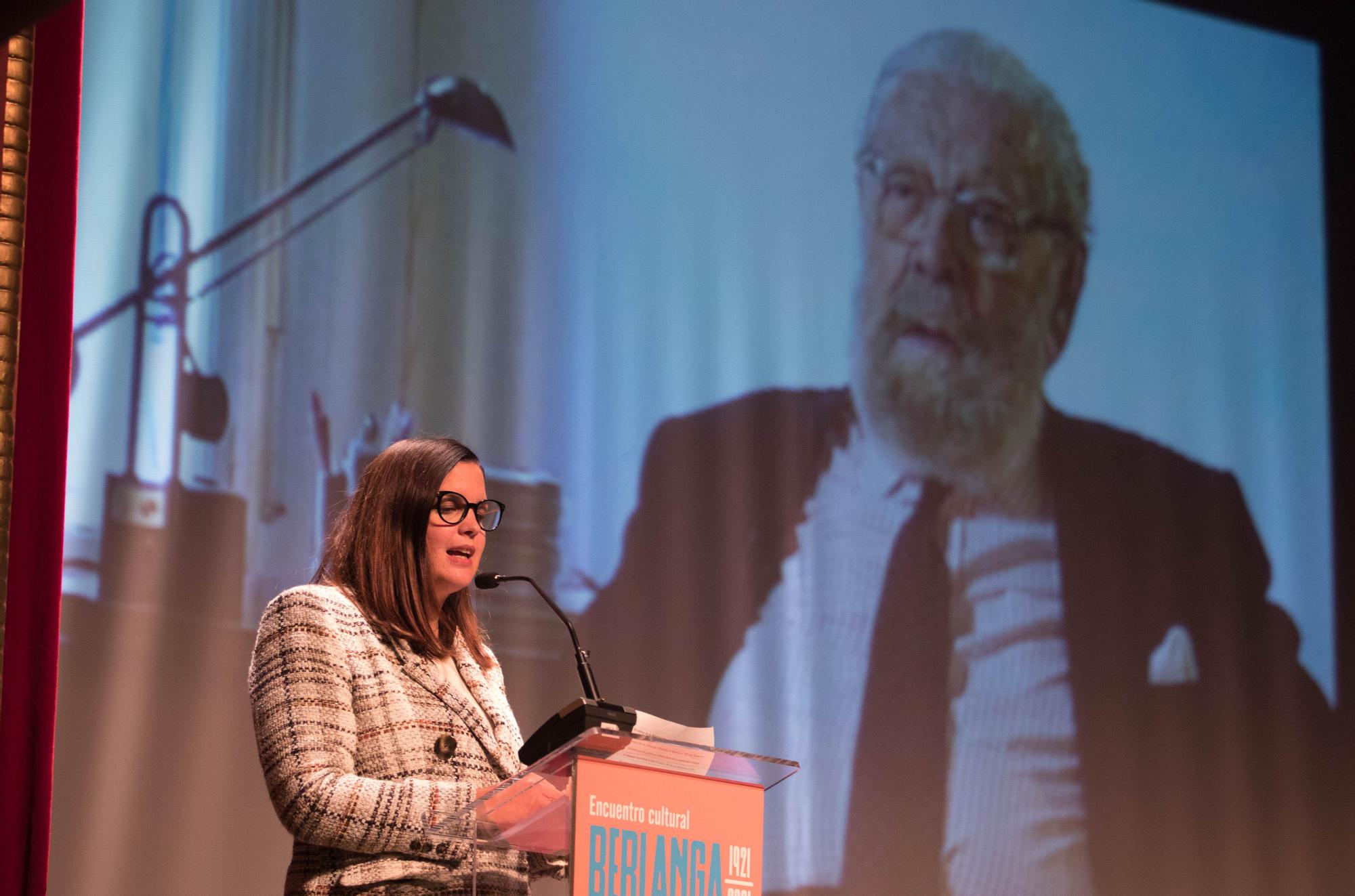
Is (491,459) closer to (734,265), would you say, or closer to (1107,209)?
(734,265)

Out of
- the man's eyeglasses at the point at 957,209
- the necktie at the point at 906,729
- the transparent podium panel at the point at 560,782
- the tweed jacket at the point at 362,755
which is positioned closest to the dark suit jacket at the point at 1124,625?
the necktie at the point at 906,729

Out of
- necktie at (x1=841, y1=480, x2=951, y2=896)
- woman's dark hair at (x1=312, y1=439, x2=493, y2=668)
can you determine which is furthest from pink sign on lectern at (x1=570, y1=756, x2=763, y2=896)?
necktie at (x1=841, y1=480, x2=951, y2=896)

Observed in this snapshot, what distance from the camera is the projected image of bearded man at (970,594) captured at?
4055 millimetres

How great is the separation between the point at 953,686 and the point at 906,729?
200 mm

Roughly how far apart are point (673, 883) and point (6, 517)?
5.57ft

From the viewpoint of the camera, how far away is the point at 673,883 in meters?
1.87

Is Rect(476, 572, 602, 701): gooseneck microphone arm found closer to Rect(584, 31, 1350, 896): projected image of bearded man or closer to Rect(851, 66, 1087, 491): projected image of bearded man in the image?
Rect(584, 31, 1350, 896): projected image of bearded man

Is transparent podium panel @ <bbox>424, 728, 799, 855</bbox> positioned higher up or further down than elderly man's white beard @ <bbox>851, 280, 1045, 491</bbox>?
further down

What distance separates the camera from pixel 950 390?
4.40 meters

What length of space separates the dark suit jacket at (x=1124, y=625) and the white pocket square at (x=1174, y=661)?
2 cm

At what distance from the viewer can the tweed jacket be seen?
2.00 m

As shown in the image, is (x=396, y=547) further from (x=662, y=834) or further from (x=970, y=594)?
(x=970, y=594)

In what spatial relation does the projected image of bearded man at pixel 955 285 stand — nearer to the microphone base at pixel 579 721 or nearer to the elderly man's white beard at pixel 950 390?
the elderly man's white beard at pixel 950 390

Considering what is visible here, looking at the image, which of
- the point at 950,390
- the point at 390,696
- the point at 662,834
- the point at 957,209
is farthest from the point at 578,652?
the point at 957,209
